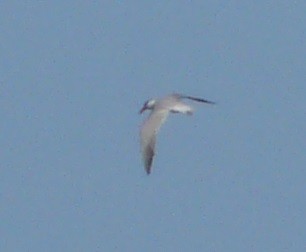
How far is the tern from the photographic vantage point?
19.5 meters

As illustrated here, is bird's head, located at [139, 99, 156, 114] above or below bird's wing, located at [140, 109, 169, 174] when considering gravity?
above

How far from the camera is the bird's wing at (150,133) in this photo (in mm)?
19469

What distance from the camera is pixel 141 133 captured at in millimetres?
19672

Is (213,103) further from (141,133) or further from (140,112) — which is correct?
(140,112)

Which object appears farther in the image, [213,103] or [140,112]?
[140,112]

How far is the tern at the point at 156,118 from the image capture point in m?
19.5

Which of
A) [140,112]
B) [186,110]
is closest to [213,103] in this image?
[186,110]

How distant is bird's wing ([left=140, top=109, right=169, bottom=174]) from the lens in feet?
63.9

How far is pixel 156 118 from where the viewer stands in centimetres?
2000

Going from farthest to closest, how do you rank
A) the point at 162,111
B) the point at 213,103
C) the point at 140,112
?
the point at 140,112 < the point at 162,111 < the point at 213,103

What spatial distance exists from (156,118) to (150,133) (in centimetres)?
31

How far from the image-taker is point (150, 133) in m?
19.8

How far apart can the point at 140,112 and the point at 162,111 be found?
4.68 ft

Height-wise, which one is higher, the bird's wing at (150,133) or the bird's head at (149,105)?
the bird's head at (149,105)
